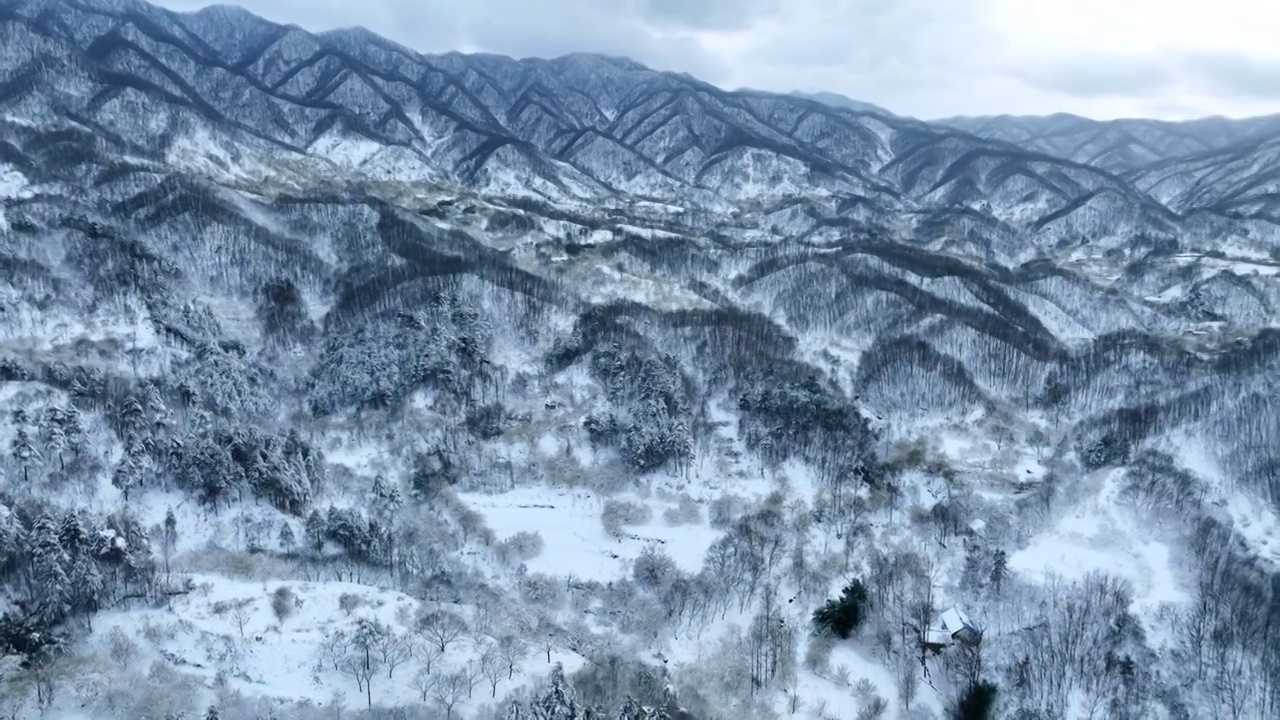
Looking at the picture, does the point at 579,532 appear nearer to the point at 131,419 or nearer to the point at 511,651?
the point at 511,651

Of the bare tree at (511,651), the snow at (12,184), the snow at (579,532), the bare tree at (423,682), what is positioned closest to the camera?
the bare tree at (423,682)

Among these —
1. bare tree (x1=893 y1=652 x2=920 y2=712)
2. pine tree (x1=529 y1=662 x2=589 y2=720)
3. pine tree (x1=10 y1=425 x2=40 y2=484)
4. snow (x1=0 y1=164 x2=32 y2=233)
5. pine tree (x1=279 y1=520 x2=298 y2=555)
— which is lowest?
bare tree (x1=893 y1=652 x2=920 y2=712)

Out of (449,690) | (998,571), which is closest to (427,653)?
(449,690)

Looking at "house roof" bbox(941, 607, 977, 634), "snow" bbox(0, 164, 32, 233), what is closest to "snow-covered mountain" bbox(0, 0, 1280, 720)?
"house roof" bbox(941, 607, 977, 634)

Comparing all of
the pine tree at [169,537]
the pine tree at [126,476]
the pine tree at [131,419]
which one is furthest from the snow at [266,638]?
the pine tree at [131,419]

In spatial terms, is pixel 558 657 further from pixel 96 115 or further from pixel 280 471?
pixel 96 115

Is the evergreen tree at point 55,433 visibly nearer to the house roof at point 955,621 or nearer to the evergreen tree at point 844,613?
the evergreen tree at point 844,613

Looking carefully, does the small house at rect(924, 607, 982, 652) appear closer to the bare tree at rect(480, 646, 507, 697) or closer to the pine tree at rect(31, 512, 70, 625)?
the bare tree at rect(480, 646, 507, 697)
